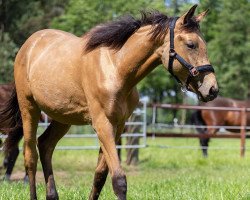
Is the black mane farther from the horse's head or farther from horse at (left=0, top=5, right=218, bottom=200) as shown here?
the horse's head

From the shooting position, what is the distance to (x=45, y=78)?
5301 millimetres

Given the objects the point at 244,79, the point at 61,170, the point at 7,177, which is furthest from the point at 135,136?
the point at 244,79

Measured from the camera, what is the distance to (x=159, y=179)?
8.81 meters

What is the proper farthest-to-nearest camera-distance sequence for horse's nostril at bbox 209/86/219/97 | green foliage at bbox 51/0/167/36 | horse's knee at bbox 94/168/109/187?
green foliage at bbox 51/0/167/36
horse's knee at bbox 94/168/109/187
horse's nostril at bbox 209/86/219/97

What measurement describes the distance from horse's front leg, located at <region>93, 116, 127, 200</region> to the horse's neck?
396mm

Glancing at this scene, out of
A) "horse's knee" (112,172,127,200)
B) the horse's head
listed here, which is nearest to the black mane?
the horse's head

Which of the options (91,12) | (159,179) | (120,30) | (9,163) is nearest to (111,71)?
(120,30)

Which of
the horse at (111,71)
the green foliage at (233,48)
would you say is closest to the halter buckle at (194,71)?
the horse at (111,71)

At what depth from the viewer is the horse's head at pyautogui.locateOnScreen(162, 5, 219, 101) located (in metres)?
4.29

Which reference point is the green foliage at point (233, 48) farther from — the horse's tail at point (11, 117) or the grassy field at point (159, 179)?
the horse's tail at point (11, 117)

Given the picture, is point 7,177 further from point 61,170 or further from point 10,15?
point 10,15

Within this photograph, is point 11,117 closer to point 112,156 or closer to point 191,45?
point 112,156

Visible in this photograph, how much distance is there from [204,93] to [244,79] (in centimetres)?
2780

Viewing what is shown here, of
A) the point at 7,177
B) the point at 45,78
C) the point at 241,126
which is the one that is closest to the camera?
the point at 45,78
